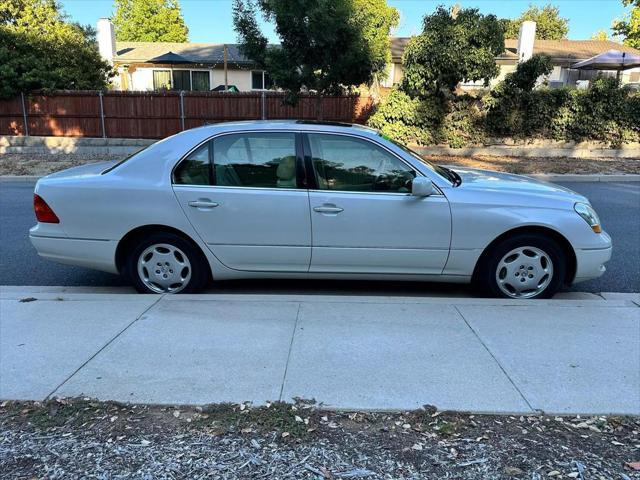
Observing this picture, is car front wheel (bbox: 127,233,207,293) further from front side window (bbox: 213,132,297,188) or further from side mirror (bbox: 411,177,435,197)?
side mirror (bbox: 411,177,435,197)

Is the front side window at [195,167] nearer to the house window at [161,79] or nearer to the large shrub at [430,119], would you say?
the large shrub at [430,119]

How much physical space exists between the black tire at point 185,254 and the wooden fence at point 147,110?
47.1ft

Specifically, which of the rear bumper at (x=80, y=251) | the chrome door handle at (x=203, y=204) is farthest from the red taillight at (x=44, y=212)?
the chrome door handle at (x=203, y=204)

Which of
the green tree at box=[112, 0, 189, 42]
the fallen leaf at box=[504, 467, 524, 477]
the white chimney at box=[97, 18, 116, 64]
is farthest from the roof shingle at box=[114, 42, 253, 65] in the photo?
the fallen leaf at box=[504, 467, 524, 477]

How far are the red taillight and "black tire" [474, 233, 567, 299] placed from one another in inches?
150

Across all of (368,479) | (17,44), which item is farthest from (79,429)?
(17,44)

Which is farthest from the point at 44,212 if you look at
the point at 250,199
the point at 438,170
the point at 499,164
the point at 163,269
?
the point at 499,164

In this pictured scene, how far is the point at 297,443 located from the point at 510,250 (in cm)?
281

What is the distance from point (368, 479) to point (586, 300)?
10.6 ft

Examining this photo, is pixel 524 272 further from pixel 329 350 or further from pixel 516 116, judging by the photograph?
pixel 516 116

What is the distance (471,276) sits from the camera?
4766mm

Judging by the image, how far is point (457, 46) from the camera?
15.1m

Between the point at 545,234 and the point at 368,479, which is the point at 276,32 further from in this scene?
the point at 368,479

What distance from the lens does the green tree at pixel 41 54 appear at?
18.3m
